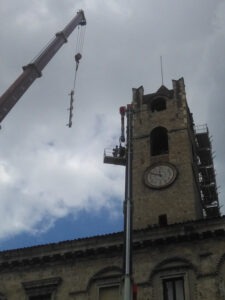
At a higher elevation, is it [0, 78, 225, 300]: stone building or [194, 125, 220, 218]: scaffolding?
[194, 125, 220, 218]: scaffolding

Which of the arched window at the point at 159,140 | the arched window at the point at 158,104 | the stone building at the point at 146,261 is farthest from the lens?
the arched window at the point at 158,104

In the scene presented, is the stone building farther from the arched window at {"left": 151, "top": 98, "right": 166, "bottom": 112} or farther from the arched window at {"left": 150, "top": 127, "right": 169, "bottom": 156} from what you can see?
the arched window at {"left": 151, "top": 98, "right": 166, "bottom": 112}

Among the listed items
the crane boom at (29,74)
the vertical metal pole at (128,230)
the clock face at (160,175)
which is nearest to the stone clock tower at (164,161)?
the clock face at (160,175)

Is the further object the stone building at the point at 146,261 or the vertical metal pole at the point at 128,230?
the stone building at the point at 146,261

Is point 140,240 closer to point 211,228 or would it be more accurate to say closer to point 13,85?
point 211,228

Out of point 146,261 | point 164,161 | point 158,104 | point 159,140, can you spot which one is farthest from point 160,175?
point 146,261

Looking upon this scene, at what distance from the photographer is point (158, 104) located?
42.7m

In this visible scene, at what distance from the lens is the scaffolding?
135 ft

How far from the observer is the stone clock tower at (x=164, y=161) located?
34.0 metres

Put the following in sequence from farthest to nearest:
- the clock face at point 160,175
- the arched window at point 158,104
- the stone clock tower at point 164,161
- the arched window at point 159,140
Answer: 1. the arched window at point 158,104
2. the arched window at point 159,140
3. the clock face at point 160,175
4. the stone clock tower at point 164,161

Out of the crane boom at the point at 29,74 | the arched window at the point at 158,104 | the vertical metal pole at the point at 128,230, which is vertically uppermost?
the arched window at the point at 158,104

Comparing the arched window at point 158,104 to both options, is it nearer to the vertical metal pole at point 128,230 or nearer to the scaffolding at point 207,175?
the scaffolding at point 207,175

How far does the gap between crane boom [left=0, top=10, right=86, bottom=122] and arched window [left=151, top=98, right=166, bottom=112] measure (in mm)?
10528

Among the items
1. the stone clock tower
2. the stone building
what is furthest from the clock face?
the stone building
